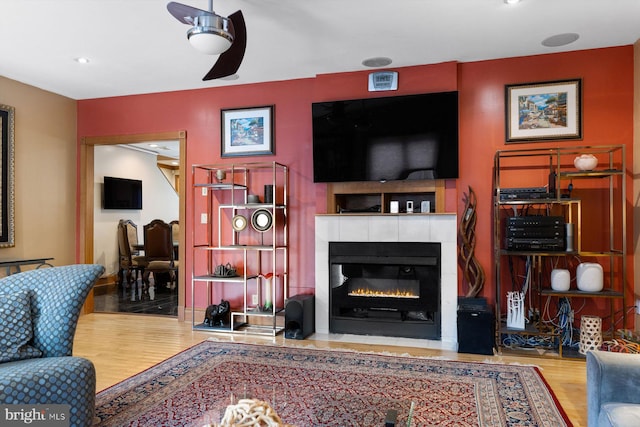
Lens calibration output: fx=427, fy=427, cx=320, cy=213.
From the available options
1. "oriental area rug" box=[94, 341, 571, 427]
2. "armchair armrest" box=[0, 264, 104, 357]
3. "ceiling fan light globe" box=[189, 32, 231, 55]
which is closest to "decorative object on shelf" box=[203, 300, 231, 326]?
"oriental area rug" box=[94, 341, 571, 427]

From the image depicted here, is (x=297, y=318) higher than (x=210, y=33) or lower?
lower

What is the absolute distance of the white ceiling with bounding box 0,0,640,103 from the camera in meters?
3.04

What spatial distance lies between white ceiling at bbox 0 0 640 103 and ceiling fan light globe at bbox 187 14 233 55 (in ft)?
2.40

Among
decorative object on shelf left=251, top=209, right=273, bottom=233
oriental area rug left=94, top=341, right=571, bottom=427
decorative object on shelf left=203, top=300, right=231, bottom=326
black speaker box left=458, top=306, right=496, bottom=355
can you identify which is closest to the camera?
oriental area rug left=94, top=341, right=571, bottom=427

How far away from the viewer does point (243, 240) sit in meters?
4.77

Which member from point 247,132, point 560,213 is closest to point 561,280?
point 560,213

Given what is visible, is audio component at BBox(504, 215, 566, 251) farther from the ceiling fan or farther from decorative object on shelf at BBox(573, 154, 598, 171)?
the ceiling fan

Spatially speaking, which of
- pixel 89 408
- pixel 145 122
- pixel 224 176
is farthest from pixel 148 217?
pixel 89 408

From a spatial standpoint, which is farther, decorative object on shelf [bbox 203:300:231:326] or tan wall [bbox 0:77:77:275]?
tan wall [bbox 0:77:77:275]

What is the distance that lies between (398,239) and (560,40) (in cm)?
220

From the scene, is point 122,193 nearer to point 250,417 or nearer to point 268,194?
point 268,194

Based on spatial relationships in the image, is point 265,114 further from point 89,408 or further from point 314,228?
point 89,408

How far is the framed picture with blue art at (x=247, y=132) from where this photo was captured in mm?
4691

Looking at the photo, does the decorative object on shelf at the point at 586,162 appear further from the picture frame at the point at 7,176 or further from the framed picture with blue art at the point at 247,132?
the picture frame at the point at 7,176
